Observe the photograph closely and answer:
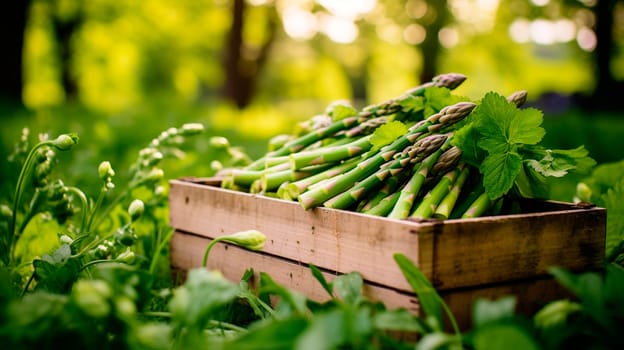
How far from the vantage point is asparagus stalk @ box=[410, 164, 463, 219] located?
2255 millimetres

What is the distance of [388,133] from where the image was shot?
8.14ft

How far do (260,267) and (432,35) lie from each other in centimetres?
1858

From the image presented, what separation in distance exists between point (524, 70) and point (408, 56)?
6768 mm

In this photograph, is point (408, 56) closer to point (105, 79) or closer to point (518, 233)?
point (105, 79)

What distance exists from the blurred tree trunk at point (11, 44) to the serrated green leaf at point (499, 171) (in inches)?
377

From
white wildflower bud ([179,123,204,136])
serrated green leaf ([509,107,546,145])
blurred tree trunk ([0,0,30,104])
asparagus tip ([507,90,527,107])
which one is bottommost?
serrated green leaf ([509,107,546,145])

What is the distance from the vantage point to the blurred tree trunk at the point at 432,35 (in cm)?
1969

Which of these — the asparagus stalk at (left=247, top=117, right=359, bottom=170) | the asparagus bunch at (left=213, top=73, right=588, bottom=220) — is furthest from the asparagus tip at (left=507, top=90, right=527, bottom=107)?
the asparagus stalk at (left=247, top=117, right=359, bottom=170)

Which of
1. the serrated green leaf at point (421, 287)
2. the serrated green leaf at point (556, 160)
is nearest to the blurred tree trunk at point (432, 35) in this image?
the serrated green leaf at point (556, 160)

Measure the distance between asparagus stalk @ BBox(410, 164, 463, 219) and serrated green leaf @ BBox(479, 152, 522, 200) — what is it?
0.14 meters

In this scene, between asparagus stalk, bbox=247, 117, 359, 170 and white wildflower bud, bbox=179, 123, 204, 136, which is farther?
white wildflower bud, bbox=179, 123, 204, 136

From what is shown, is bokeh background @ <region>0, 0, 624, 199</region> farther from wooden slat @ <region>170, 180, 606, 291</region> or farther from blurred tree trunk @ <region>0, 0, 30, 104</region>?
wooden slat @ <region>170, 180, 606, 291</region>

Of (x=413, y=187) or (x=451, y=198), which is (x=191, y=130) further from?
(x=451, y=198)

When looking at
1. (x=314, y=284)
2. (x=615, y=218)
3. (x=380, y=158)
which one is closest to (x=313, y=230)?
(x=314, y=284)
